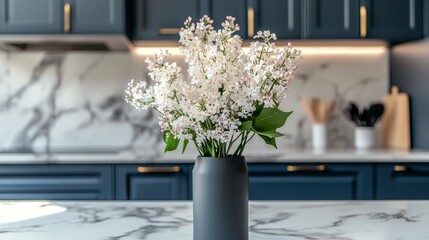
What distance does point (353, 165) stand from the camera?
99.3 inches

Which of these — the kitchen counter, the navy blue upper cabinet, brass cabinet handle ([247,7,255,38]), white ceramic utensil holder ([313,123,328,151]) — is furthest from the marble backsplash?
the kitchen counter

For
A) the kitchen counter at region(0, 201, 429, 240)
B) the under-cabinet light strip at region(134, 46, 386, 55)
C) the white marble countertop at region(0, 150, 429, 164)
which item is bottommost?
the kitchen counter at region(0, 201, 429, 240)

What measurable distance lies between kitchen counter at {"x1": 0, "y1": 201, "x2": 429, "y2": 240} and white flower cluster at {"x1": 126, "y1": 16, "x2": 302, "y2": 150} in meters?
0.31

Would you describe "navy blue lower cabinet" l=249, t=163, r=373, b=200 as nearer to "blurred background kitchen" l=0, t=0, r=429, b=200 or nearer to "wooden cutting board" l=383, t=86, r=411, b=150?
"blurred background kitchen" l=0, t=0, r=429, b=200

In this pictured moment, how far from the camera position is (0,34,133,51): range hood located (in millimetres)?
2707

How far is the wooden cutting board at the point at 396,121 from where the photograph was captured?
2932mm

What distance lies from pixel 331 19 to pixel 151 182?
4.38 ft

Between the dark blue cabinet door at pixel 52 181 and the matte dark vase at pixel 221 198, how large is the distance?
5.32 feet

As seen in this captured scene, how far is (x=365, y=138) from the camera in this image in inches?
117

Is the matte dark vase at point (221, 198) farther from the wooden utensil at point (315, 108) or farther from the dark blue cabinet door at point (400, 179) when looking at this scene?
the wooden utensil at point (315, 108)

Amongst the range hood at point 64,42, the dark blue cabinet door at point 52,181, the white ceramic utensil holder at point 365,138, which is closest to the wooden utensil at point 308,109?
the white ceramic utensil holder at point 365,138

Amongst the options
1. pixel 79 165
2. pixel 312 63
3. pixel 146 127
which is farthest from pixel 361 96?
pixel 79 165

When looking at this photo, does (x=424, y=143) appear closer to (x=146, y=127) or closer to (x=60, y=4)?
(x=146, y=127)

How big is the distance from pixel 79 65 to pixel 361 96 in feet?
5.87
